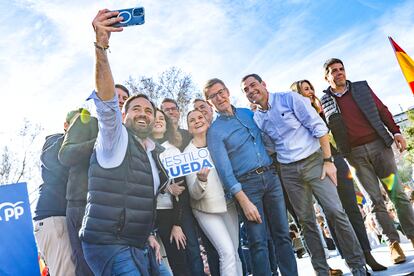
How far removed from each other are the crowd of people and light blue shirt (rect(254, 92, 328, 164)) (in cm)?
1

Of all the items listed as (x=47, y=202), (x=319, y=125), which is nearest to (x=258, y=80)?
(x=319, y=125)

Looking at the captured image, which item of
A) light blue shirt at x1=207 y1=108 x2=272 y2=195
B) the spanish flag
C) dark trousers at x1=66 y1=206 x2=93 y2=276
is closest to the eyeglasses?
light blue shirt at x1=207 y1=108 x2=272 y2=195

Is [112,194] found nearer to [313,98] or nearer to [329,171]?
[329,171]

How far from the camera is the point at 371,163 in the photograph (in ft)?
12.5

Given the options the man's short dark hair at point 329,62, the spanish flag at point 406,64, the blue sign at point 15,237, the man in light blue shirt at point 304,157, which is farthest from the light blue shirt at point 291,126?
the blue sign at point 15,237

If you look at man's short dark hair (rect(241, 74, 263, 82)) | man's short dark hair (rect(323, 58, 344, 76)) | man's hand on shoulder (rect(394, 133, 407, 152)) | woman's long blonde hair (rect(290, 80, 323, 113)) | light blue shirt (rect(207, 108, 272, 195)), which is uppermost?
man's short dark hair (rect(323, 58, 344, 76))

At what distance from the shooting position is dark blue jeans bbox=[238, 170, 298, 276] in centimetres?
289

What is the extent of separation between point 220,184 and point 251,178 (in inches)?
15.1

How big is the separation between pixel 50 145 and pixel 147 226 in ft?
5.26

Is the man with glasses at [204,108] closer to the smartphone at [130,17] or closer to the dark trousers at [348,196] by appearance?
the dark trousers at [348,196]

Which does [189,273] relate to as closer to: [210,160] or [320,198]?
[210,160]

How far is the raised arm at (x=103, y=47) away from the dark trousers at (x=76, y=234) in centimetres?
129

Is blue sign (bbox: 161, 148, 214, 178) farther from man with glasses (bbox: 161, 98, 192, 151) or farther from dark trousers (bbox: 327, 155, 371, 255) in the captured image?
dark trousers (bbox: 327, 155, 371, 255)

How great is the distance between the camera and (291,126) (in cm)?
347
